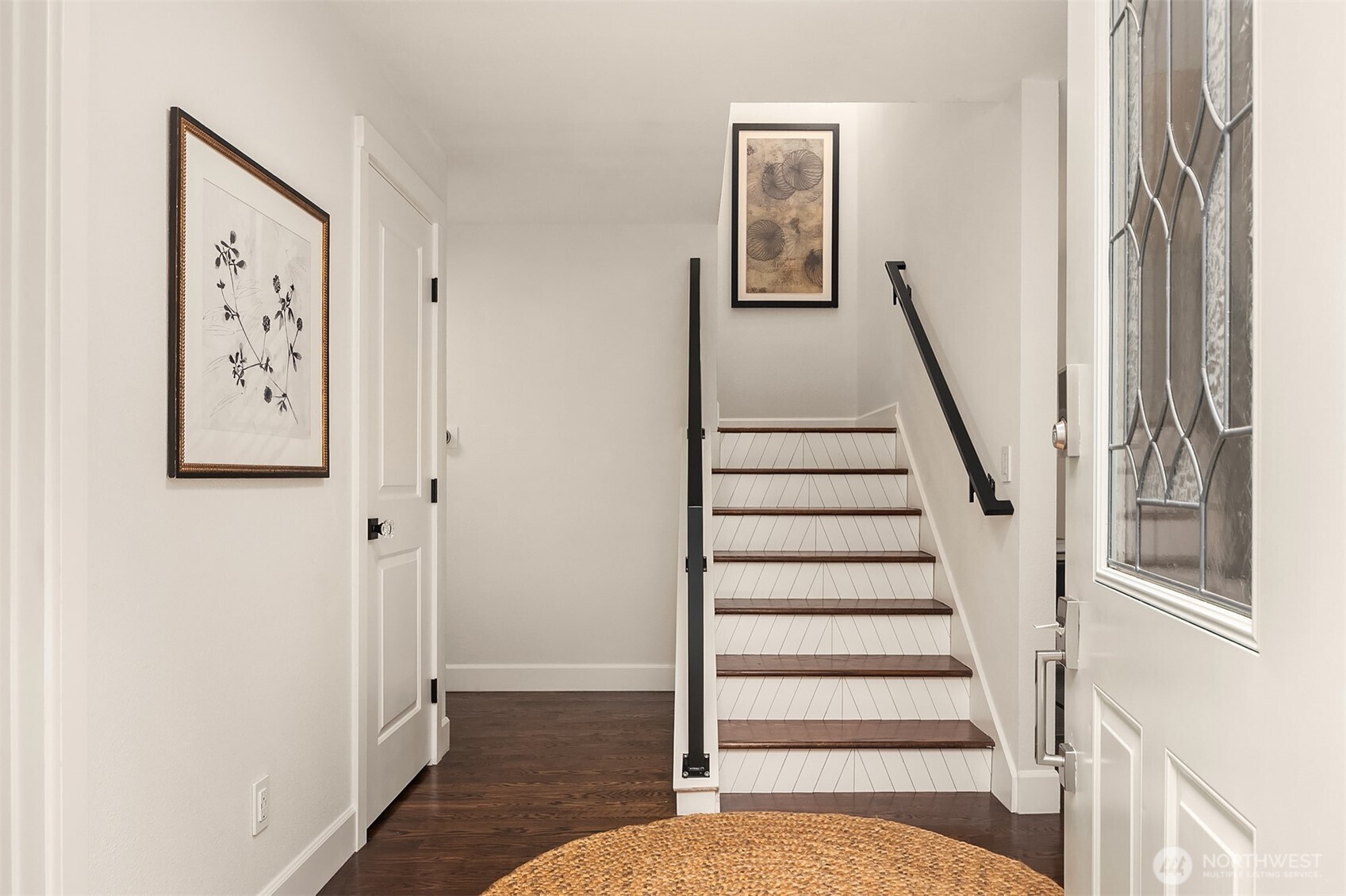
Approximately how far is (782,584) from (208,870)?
226 cm

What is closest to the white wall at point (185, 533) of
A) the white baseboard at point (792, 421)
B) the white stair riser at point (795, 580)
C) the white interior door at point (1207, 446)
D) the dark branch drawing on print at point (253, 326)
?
the dark branch drawing on print at point (253, 326)

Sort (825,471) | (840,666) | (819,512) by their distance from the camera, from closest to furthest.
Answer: (840,666), (819,512), (825,471)

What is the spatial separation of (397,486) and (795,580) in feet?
5.13

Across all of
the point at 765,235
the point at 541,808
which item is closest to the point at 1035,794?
the point at 541,808

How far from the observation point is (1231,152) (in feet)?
2.47

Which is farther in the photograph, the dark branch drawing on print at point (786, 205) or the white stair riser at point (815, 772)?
the dark branch drawing on print at point (786, 205)

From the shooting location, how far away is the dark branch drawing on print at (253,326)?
1.78 metres

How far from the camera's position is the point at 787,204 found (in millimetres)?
5469

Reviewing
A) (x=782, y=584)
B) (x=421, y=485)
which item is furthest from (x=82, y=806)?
(x=782, y=584)

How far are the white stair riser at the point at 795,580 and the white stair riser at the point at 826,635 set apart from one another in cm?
24

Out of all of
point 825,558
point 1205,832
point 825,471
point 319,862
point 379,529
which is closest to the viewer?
point 1205,832

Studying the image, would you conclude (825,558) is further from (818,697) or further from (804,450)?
(804,450)

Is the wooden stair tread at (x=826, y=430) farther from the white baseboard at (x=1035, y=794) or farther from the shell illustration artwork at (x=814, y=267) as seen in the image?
the white baseboard at (x=1035, y=794)

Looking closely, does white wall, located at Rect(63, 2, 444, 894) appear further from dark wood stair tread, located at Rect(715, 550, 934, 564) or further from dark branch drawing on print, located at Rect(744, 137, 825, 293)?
dark branch drawing on print, located at Rect(744, 137, 825, 293)
